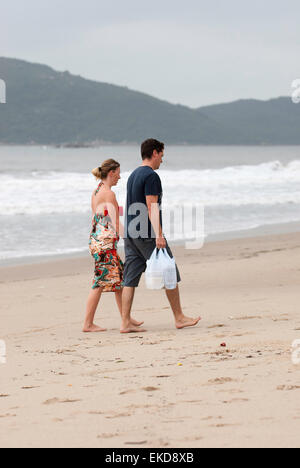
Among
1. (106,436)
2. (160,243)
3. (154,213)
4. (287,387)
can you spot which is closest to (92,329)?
(160,243)

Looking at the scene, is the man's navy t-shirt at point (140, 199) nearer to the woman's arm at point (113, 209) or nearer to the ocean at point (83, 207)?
the woman's arm at point (113, 209)

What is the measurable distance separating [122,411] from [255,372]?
955 mm

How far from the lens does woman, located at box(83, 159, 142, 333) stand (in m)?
6.25

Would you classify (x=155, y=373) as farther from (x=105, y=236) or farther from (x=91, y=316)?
(x=105, y=236)

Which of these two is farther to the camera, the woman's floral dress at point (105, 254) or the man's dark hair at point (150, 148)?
the woman's floral dress at point (105, 254)

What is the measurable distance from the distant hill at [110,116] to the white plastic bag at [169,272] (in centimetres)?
10431

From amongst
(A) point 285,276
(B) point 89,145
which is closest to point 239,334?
(A) point 285,276

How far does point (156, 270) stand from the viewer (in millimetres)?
5953

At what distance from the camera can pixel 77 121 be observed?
→ 5084 inches

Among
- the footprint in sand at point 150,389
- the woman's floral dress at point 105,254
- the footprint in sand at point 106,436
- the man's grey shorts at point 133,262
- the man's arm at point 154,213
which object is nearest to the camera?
the footprint in sand at point 106,436

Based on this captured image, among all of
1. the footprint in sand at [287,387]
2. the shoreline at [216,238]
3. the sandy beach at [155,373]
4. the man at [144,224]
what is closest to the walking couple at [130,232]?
the man at [144,224]

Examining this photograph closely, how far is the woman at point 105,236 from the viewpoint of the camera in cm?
625

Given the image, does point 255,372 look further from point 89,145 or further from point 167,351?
point 89,145

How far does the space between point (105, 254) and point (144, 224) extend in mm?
596
